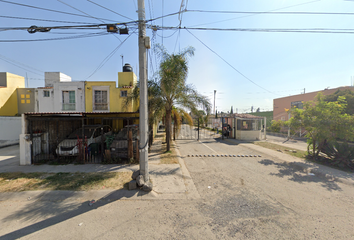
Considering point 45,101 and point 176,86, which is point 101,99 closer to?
point 45,101

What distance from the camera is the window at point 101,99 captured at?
556 inches

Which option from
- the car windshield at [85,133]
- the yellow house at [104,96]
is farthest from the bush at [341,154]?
the yellow house at [104,96]

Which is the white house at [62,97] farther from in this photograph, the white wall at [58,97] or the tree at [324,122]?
the tree at [324,122]

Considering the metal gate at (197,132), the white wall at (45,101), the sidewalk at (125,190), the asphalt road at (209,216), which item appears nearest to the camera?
the asphalt road at (209,216)

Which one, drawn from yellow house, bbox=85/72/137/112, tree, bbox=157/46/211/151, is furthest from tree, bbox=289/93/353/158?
yellow house, bbox=85/72/137/112

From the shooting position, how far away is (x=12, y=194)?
14.3 feet

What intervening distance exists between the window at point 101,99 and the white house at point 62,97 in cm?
113

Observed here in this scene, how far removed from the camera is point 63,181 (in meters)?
5.19

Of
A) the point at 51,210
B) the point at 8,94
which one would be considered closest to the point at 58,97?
the point at 8,94

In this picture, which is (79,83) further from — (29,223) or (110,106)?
(29,223)

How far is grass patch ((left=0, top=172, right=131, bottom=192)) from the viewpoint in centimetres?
473

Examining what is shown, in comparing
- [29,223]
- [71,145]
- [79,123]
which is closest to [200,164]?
[29,223]

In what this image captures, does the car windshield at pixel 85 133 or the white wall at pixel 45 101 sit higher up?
the white wall at pixel 45 101

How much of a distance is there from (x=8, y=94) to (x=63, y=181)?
17568 millimetres
